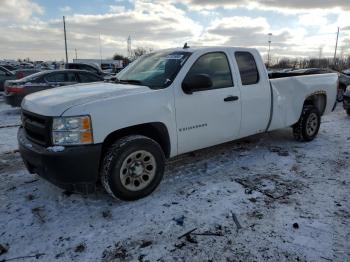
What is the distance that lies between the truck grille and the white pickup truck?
11 millimetres

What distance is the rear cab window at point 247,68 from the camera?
513cm

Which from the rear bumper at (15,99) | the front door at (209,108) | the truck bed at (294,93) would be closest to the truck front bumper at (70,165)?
the front door at (209,108)

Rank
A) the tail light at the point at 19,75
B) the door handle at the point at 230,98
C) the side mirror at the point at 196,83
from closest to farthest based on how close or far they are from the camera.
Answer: the side mirror at the point at 196,83
the door handle at the point at 230,98
the tail light at the point at 19,75

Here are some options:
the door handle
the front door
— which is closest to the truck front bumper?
the front door

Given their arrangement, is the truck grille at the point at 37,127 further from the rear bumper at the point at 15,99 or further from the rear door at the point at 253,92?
the rear bumper at the point at 15,99

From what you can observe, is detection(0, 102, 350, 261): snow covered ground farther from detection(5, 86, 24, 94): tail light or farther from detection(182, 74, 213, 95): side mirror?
detection(5, 86, 24, 94): tail light

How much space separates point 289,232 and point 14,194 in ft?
11.0

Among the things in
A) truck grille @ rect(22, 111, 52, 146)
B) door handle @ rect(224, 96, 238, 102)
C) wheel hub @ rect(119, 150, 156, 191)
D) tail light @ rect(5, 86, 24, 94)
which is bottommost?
wheel hub @ rect(119, 150, 156, 191)

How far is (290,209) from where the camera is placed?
379 cm

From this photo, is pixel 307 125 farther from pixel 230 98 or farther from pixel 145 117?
pixel 145 117

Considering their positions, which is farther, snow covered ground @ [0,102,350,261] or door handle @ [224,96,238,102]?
door handle @ [224,96,238,102]

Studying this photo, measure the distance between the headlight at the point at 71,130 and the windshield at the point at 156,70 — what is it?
1.11m

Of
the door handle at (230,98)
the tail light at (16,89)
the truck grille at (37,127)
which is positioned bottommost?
the tail light at (16,89)

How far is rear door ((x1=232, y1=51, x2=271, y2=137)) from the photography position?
5.11 m
